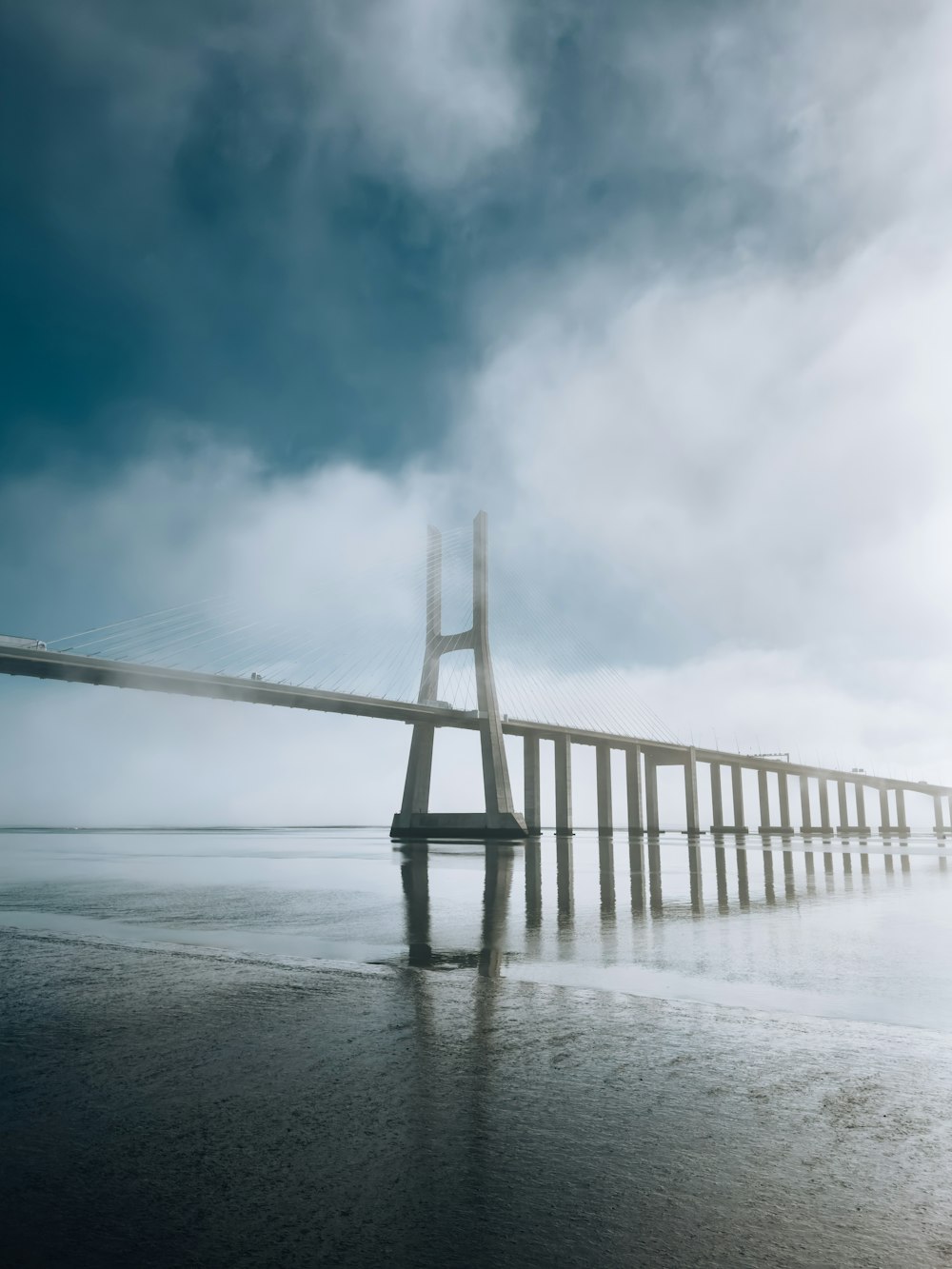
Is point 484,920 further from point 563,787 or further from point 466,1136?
point 563,787

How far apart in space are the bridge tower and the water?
131 feet

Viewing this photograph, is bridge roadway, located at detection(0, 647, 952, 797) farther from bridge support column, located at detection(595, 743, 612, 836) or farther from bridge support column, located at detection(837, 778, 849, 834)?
bridge support column, located at detection(837, 778, 849, 834)

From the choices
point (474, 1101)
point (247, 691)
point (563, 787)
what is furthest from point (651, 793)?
point (474, 1101)

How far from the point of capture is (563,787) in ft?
200

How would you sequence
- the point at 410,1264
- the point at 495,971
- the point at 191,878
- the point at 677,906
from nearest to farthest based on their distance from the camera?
the point at 410,1264, the point at 495,971, the point at 677,906, the point at 191,878

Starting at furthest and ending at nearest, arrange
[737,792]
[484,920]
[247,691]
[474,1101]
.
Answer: [737,792]
[247,691]
[484,920]
[474,1101]

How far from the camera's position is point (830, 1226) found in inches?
89.4

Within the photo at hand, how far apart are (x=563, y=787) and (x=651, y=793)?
16620mm

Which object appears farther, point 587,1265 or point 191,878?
point 191,878

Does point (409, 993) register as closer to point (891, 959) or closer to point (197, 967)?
point (197, 967)

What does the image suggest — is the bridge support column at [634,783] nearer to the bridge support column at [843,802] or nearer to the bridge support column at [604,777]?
the bridge support column at [604,777]

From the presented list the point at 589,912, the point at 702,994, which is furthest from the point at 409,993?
the point at 589,912

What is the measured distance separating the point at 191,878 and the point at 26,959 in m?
11.8

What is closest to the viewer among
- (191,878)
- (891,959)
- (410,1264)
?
(410,1264)
